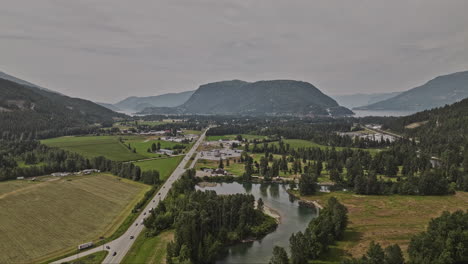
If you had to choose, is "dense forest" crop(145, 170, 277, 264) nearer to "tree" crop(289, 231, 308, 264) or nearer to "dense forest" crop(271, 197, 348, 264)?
"dense forest" crop(271, 197, 348, 264)

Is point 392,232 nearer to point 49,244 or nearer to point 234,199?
point 234,199

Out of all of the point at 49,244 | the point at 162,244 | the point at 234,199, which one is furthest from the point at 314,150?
the point at 49,244

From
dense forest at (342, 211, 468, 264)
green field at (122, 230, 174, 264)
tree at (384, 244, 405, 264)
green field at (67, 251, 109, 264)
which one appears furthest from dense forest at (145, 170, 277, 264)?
tree at (384, 244, 405, 264)

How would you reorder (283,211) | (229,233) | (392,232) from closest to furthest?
(229,233) → (392,232) → (283,211)

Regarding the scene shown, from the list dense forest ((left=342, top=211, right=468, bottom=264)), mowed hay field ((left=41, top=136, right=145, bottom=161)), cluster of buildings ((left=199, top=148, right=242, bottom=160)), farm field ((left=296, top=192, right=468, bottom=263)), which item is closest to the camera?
dense forest ((left=342, top=211, right=468, bottom=264))

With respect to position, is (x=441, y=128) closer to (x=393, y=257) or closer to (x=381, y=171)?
(x=381, y=171)

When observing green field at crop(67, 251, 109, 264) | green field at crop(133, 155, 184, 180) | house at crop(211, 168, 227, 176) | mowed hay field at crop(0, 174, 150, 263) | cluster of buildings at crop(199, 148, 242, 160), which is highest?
cluster of buildings at crop(199, 148, 242, 160)
